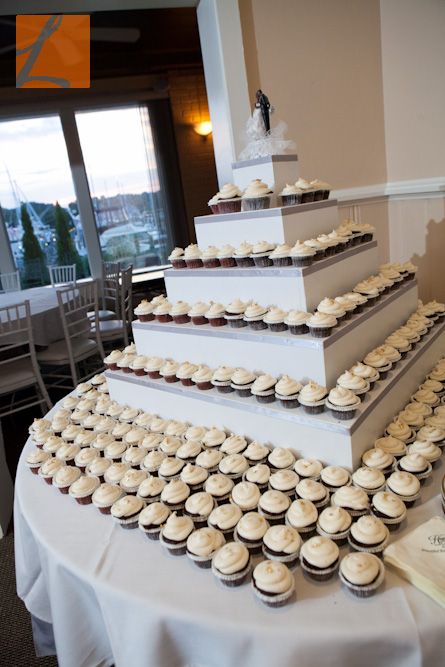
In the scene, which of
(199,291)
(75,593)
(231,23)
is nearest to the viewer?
(75,593)

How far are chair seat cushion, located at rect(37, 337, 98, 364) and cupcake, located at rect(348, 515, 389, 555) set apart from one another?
3.27 m

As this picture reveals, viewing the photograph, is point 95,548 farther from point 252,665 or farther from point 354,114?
point 354,114

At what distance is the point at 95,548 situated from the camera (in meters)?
1.17

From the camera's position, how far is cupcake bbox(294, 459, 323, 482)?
1.24m

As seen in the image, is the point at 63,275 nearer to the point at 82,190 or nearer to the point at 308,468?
the point at 82,190

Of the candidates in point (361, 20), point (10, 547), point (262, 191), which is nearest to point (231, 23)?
point (361, 20)

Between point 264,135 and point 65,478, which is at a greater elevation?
point 264,135

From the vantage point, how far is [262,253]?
1.51 m

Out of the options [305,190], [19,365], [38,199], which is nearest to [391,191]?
[305,190]

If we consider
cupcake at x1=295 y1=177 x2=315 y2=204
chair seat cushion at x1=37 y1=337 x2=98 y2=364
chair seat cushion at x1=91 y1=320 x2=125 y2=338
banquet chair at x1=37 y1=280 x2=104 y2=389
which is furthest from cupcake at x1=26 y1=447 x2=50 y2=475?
chair seat cushion at x1=91 y1=320 x2=125 y2=338

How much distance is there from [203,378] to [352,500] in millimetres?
622

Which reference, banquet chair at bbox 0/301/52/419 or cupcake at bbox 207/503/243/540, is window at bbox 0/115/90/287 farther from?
cupcake at bbox 207/503/243/540

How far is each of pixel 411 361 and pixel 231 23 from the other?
2233mm

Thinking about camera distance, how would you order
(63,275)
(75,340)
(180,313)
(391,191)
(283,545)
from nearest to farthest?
(283,545) < (180,313) < (391,191) < (75,340) < (63,275)
